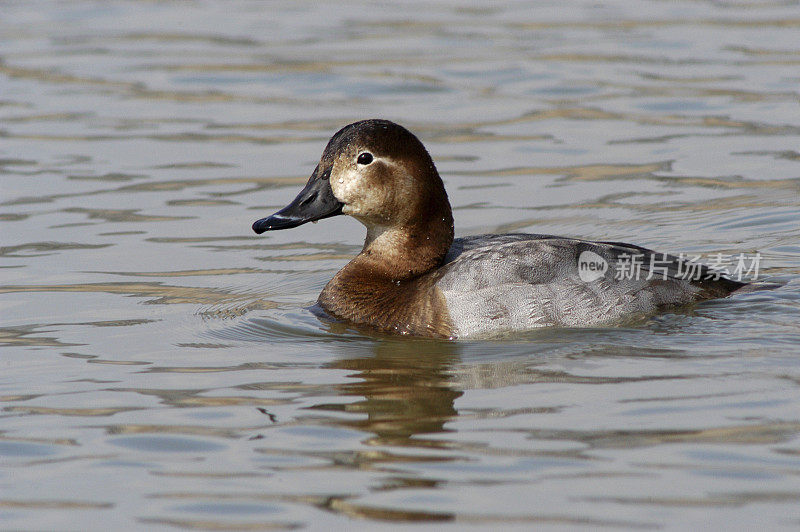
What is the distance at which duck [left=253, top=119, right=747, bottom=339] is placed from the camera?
22.7 ft

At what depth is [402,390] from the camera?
602cm

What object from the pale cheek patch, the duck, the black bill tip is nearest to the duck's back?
the duck

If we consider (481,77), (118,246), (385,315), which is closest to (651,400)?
(385,315)

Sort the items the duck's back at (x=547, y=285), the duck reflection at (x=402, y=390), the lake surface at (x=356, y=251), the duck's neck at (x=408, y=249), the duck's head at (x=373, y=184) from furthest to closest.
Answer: the duck's neck at (x=408, y=249), the duck's head at (x=373, y=184), the duck's back at (x=547, y=285), the duck reflection at (x=402, y=390), the lake surface at (x=356, y=251)

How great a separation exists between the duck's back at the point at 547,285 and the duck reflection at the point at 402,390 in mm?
318

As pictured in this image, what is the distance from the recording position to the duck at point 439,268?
6.91 m

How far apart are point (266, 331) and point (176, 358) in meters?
0.67

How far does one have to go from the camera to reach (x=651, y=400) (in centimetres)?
561

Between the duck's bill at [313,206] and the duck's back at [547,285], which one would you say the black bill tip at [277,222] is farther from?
the duck's back at [547,285]

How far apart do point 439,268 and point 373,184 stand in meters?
0.61

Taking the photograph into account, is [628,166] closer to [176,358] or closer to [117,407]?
[176,358]

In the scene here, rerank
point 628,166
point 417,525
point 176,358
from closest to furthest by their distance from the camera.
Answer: point 417,525, point 176,358, point 628,166

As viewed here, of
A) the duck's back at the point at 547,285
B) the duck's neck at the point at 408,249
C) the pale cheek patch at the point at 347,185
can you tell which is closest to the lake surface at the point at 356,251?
the duck's back at the point at 547,285

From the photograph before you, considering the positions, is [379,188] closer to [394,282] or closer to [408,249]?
[408,249]
